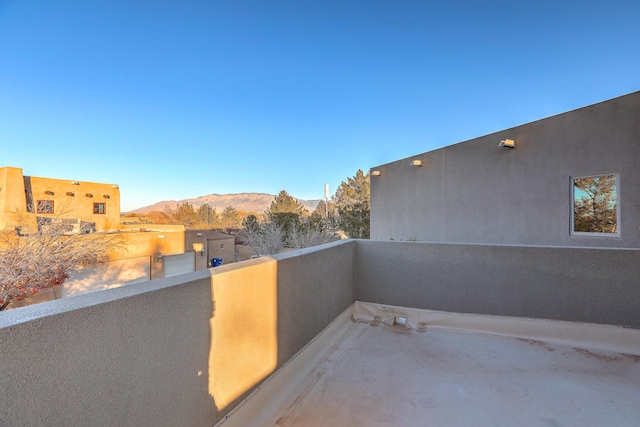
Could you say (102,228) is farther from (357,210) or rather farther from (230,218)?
(230,218)

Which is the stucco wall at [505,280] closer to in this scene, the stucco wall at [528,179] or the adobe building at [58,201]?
the stucco wall at [528,179]

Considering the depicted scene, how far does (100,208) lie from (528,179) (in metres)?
22.5

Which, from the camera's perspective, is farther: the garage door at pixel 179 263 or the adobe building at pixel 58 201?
the garage door at pixel 179 263

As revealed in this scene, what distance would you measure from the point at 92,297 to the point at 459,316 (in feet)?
11.4

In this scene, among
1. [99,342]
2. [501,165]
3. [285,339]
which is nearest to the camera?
[99,342]

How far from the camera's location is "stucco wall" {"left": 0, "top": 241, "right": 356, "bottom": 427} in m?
0.82

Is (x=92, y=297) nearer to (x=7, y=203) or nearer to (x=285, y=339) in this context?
(x=285, y=339)

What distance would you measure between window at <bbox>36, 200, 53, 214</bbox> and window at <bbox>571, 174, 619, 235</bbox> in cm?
2244

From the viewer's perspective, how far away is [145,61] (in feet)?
32.6

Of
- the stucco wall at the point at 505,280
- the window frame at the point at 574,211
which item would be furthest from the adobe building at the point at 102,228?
the window frame at the point at 574,211

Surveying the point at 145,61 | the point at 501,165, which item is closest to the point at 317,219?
the point at 145,61

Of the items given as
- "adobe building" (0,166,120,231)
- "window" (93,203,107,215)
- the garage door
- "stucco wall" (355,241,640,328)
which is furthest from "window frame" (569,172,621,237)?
"window" (93,203,107,215)

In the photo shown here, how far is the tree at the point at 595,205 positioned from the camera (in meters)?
4.73

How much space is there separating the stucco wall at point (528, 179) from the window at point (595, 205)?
0.38 feet
